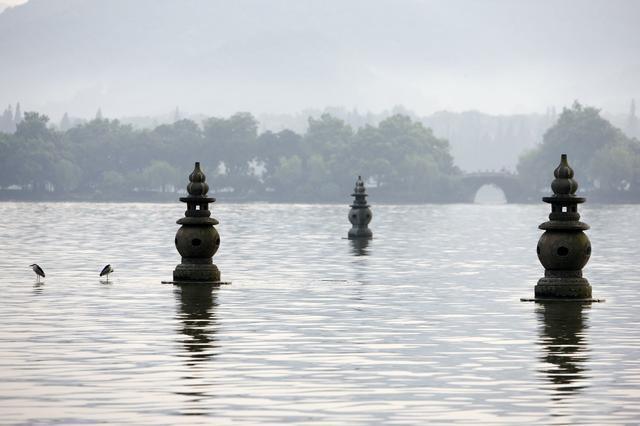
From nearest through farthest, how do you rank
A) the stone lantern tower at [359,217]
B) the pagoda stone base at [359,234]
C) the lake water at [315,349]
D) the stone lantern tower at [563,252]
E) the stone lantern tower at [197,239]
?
the lake water at [315,349] < the stone lantern tower at [563,252] < the stone lantern tower at [197,239] < the stone lantern tower at [359,217] < the pagoda stone base at [359,234]

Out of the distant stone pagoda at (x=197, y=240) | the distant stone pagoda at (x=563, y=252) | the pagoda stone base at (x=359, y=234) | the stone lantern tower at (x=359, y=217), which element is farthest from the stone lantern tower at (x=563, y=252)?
the pagoda stone base at (x=359, y=234)

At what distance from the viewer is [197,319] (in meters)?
29.5

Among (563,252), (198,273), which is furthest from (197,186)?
(563,252)

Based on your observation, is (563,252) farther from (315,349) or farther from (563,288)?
(315,349)

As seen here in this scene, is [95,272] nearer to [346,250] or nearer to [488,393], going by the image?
[346,250]

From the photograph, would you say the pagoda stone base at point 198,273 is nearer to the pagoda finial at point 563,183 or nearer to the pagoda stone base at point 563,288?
the pagoda stone base at point 563,288

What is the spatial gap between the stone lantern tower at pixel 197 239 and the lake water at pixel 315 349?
2.50 feet

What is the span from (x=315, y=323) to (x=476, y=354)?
5667mm

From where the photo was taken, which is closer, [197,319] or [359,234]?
[197,319]

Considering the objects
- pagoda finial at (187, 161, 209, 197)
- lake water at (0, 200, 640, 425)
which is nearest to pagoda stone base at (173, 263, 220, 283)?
lake water at (0, 200, 640, 425)

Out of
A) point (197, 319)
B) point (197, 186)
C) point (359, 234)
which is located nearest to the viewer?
point (197, 319)

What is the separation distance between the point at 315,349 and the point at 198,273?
50.4ft

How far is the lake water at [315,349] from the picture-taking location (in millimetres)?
18375

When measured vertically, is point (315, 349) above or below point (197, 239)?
below
